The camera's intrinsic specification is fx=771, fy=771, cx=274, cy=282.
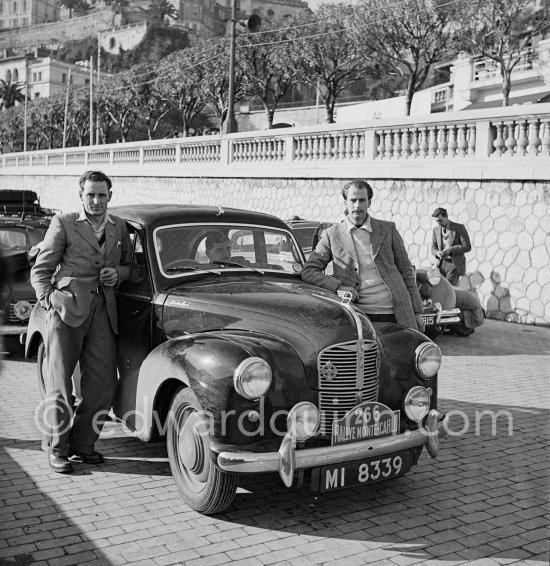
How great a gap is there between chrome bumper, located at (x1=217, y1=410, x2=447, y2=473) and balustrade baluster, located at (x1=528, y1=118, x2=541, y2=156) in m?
9.62

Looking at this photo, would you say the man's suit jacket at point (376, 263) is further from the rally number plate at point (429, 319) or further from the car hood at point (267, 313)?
the rally number plate at point (429, 319)

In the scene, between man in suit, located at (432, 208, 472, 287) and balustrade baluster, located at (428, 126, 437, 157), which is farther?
balustrade baluster, located at (428, 126, 437, 157)

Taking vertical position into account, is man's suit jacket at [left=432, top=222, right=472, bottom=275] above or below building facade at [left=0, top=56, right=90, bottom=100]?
below

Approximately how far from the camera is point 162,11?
13762 centimetres

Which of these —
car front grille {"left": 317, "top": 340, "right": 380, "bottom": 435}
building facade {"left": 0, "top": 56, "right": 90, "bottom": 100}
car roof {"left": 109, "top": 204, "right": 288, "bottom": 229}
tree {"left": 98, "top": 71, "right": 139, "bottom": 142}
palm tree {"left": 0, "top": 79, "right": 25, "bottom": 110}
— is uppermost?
building facade {"left": 0, "top": 56, "right": 90, "bottom": 100}

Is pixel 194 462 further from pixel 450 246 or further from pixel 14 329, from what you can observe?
pixel 450 246

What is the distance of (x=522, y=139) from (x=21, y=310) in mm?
8899

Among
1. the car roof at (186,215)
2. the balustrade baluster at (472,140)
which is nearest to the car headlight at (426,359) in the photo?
the car roof at (186,215)

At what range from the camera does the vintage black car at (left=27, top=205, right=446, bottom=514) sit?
4.52 metres

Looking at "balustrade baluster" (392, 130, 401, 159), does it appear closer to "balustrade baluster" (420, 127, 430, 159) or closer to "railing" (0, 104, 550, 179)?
"railing" (0, 104, 550, 179)

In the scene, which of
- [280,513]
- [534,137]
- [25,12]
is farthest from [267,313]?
[25,12]

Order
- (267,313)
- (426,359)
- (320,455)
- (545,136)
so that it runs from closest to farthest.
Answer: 1. (320,455)
2. (267,313)
3. (426,359)
4. (545,136)

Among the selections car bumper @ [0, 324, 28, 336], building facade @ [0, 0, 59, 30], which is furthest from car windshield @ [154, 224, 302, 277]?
building facade @ [0, 0, 59, 30]

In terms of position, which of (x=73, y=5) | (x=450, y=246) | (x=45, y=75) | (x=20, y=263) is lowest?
(x=20, y=263)
